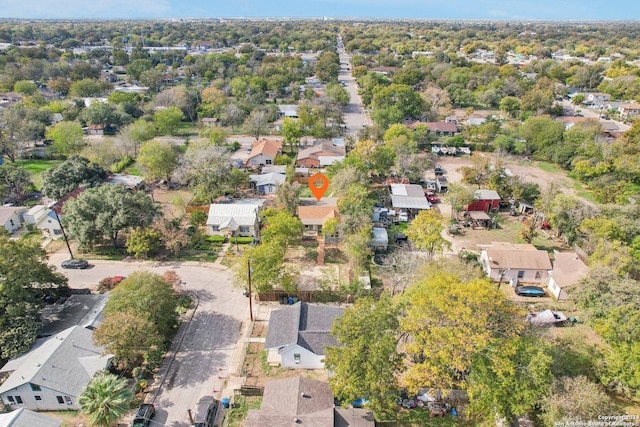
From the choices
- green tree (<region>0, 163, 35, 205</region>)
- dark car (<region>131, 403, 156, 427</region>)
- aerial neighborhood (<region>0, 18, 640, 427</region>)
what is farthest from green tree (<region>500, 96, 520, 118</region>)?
dark car (<region>131, 403, 156, 427</region>)

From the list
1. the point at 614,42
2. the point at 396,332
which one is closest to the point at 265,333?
the point at 396,332

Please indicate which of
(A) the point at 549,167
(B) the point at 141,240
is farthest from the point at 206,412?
(A) the point at 549,167

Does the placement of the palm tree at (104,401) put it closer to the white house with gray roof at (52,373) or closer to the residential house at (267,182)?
the white house with gray roof at (52,373)

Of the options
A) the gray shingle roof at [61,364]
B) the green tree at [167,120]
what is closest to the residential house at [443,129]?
the green tree at [167,120]

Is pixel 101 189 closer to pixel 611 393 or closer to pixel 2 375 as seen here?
pixel 2 375

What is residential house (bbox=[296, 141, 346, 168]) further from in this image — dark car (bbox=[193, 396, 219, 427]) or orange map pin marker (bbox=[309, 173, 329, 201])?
dark car (bbox=[193, 396, 219, 427])
